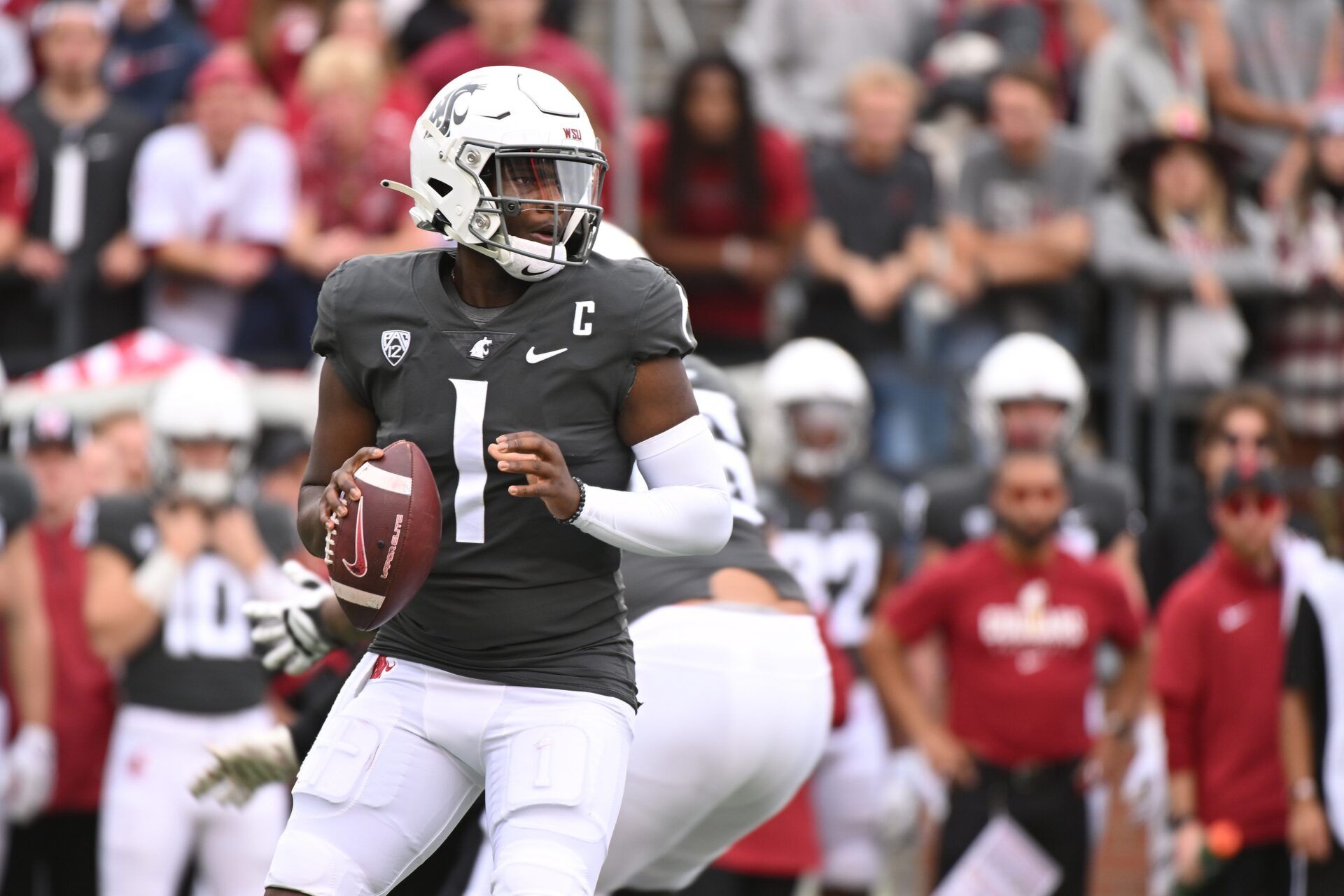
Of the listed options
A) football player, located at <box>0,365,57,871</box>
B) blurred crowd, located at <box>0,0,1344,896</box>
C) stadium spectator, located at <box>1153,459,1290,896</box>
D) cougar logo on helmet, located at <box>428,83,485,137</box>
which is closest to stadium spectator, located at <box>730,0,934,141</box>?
blurred crowd, located at <box>0,0,1344,896</box>

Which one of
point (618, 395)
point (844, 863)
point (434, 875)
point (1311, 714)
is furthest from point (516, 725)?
point (844, 863)

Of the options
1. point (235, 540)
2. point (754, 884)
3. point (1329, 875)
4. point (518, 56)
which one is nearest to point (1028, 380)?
point (754, 884)

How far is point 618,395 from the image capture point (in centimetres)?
391

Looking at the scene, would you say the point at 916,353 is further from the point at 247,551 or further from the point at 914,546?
the point at 247,551

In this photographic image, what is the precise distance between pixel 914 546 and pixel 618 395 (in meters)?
4.68

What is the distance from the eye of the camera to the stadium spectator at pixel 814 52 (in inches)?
367

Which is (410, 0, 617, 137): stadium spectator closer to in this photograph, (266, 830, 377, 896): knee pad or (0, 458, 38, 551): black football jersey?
(0, 458, 38, 551): black football jersey

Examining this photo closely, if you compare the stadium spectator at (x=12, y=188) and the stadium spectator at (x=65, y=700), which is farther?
the stadium spectator at (x=12, y=188)

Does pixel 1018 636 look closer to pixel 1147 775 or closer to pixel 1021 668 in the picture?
pixel 1021 668

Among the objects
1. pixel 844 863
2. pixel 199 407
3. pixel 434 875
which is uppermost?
pixel 199 407

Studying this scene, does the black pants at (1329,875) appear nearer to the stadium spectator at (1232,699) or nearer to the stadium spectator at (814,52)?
the stadium spectator at (1232,699)

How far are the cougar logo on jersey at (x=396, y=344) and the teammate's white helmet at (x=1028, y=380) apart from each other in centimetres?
395

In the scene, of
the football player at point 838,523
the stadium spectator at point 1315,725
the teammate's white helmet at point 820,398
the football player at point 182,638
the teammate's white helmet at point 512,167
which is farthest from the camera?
the teammate's white helmet at point 820,398

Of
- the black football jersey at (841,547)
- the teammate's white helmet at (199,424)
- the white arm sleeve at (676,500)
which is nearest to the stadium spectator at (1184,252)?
the black football jersey at (841,547)
